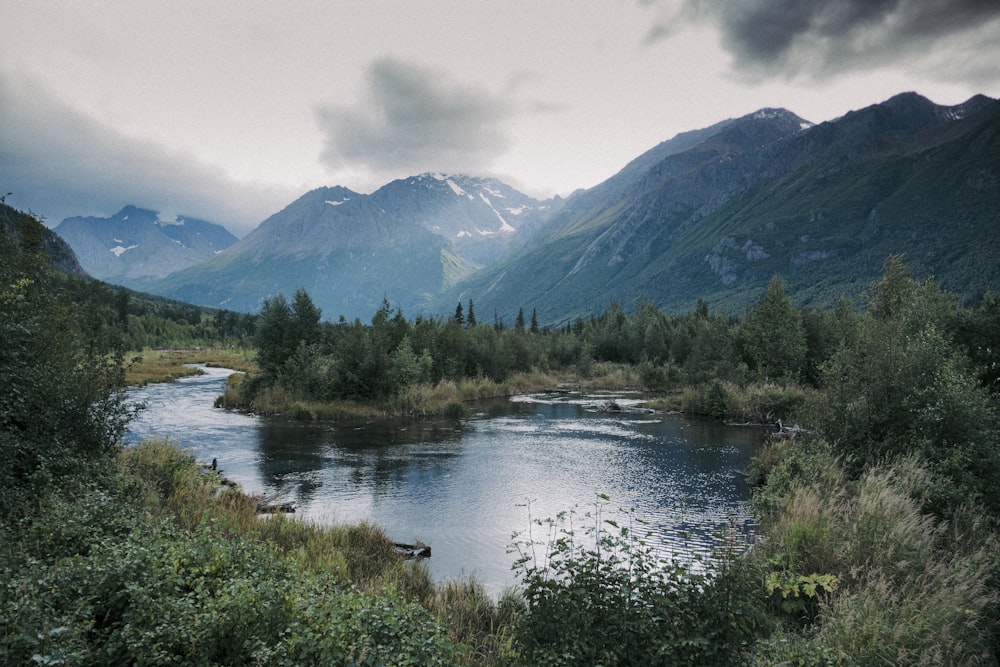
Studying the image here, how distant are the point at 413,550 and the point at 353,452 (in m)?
15.9

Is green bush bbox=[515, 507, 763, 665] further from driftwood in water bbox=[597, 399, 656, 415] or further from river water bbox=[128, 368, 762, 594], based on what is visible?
driftwood in water bbox=[597, 399, 656, 415]

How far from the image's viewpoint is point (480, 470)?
88.4 ft

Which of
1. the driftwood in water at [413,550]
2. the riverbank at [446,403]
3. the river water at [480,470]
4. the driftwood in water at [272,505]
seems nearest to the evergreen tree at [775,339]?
the riverbank at [446,403]

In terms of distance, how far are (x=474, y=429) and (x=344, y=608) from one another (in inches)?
1263

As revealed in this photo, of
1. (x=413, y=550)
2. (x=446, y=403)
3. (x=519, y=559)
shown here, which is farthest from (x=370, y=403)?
(x=519, y=559)

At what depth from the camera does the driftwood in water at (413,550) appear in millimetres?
15234

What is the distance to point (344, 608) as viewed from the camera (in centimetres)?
750

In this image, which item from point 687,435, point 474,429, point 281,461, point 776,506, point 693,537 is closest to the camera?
point 776,506

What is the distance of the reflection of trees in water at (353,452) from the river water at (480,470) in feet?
0.33

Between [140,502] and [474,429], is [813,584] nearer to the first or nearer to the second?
[140,502]

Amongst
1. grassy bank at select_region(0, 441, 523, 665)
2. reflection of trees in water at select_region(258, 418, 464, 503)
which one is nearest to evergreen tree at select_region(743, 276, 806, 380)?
reflection of trees in water at select_region(258, 418, 464, 503)

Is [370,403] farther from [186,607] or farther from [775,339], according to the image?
[775,339]

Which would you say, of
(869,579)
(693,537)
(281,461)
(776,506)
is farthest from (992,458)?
(281,461)

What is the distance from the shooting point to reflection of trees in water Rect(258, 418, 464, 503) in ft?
80.5
